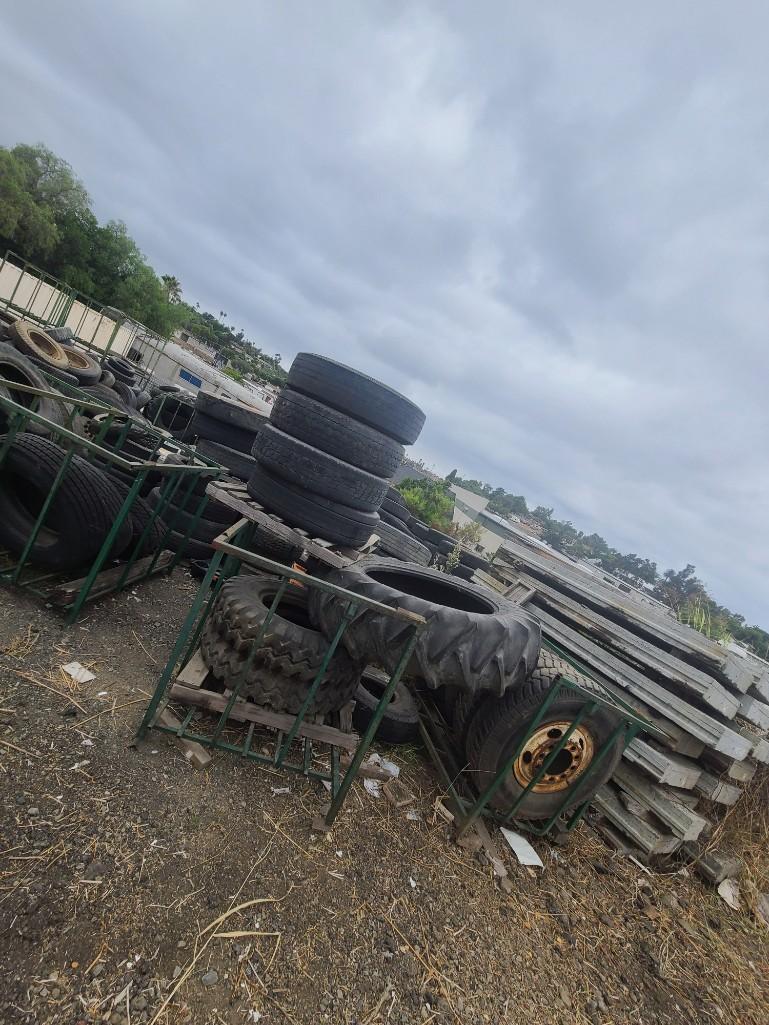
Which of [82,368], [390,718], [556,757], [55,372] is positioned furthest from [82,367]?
[556,757]

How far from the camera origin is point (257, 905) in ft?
6.84

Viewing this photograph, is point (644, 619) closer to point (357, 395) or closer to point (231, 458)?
point (357, 395)

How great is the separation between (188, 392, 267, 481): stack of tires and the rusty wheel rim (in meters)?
4.25

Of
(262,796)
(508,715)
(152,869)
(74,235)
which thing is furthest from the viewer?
(74,235)

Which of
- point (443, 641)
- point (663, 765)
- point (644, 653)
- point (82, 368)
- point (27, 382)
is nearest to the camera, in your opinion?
point (443, 641)

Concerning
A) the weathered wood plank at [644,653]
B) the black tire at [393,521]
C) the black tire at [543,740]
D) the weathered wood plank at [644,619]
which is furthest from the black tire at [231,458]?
the weathered wood plank at [644,619]

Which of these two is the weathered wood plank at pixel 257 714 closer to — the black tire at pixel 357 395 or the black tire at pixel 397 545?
the black tire at pixel 357 395

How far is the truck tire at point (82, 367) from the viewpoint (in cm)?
717

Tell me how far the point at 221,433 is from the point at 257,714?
4.17 m

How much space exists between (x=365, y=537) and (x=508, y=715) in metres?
1.64

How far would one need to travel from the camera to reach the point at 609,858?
12.2 ft

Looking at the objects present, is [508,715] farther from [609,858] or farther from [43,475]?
[43,475]

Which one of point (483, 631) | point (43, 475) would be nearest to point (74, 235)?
point (43, 475)

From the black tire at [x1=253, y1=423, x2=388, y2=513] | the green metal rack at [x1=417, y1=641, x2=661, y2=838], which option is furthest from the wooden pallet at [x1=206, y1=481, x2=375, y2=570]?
the green metal rack at [x1=417, y1=641, x2=661, y2=838]
